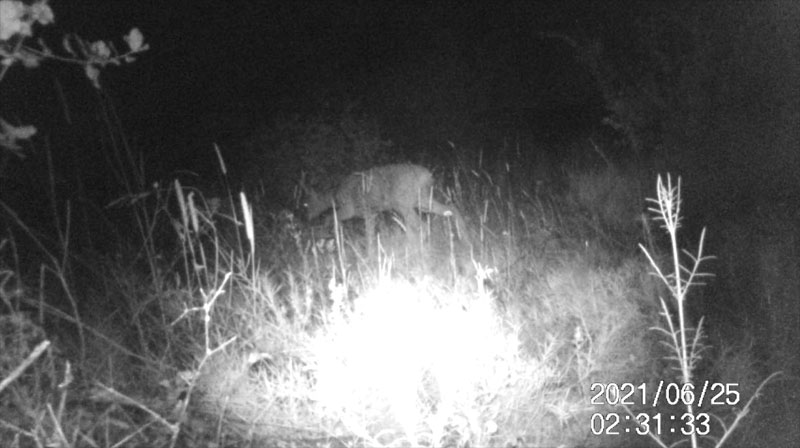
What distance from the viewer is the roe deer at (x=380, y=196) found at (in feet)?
30.3

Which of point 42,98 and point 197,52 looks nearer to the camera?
point 42,98

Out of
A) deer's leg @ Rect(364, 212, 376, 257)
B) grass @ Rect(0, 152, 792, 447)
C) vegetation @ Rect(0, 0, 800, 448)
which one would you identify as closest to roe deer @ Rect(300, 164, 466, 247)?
deer's leg @ Rect(364, 212, 376, 257)

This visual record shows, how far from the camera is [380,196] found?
949cm

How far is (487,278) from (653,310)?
0.98 m

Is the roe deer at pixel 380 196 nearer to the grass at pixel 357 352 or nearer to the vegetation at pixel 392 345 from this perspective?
the vegetation at pixel 392 345

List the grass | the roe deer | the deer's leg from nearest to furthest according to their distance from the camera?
the grass, the deer's leg, the roe deer

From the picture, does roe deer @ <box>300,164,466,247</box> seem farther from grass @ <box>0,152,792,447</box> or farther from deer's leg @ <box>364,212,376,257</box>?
grass @ <box>0,152,792,447</box>

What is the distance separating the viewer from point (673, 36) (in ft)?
34.1

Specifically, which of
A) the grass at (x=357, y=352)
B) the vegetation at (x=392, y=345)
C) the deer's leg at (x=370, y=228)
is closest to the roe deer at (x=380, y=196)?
the deer's leg at (x=370, y=228)

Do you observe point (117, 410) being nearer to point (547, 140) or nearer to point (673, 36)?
point (673, 36)

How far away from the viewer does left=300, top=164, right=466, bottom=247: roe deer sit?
9.23m

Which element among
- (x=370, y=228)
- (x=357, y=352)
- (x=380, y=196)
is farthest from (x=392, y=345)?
(x=380, y=196)

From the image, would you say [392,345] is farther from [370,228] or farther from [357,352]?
[370,228]

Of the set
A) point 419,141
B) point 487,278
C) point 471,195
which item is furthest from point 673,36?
point 487,278
